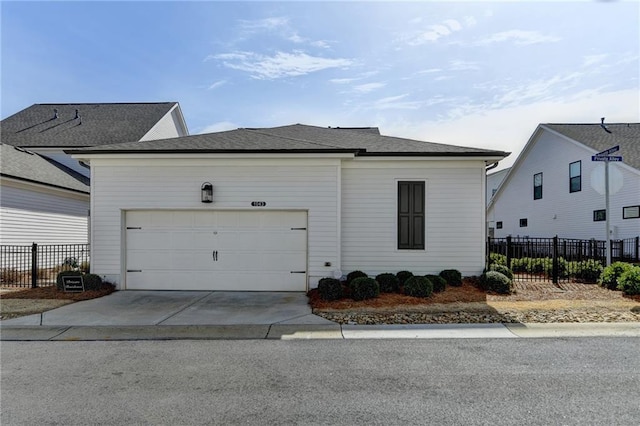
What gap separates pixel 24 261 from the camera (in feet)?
44.0

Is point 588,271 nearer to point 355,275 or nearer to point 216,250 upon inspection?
point 355,275

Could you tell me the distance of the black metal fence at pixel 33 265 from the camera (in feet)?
36.5

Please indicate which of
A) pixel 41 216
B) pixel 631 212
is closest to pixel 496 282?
pixel 631 212

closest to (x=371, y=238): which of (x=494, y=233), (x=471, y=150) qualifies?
(x=471, y=150)

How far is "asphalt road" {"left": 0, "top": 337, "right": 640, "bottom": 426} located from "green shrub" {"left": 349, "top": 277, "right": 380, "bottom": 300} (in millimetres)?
2457

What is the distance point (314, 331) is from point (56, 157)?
1948 cm

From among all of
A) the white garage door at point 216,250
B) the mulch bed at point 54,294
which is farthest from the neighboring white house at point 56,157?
the white garage door at point 216,250

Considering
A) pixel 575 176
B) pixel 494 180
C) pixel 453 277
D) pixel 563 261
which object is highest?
pixel 494 180

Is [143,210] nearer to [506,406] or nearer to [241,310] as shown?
[241,310]

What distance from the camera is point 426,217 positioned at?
410 inches

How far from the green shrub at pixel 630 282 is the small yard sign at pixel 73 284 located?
1309cm

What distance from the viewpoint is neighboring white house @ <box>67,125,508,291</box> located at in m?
9.88

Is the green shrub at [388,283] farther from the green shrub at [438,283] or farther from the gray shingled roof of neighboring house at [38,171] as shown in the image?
the gray shingled roof of neighboring house at [38,171]

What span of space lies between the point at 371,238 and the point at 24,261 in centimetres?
1229
